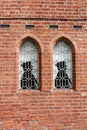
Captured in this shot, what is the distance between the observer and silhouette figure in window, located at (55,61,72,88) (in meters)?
8.75

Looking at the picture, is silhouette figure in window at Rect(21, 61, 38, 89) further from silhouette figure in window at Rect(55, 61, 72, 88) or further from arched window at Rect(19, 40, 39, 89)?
silhouette figure in window at Rect(55, 61, 72, 88)

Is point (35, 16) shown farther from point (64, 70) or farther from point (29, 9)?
point (64, 70)

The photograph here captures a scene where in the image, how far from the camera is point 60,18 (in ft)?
28.5

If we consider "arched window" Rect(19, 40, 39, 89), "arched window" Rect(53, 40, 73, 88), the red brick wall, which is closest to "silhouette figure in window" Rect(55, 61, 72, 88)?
"arched window" Rect(53, 40, 73, 88)

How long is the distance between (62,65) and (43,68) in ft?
1.45

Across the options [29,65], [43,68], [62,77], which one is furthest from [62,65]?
[29,65]


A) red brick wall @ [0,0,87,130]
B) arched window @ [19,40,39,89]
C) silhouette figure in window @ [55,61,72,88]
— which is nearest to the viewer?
red brick wall @ [0,0,87,130]

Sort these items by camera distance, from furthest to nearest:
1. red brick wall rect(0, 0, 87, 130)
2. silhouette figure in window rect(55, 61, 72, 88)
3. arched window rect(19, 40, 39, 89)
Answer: silhouette figure in window rect(55, 61, 72, 88) < arched window rect(19, 40, 39, 89) < red brick wall rect(0, 0, 87, 130)

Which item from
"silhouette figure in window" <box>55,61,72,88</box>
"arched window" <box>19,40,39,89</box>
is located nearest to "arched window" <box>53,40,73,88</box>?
"silhouette figure in window" <box>55,61,72,88</box>

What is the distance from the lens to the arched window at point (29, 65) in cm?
865

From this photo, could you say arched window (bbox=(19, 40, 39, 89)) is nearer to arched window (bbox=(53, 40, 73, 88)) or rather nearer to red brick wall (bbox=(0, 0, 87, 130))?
red brick wall (bbox=(0, 0, 87, 130))

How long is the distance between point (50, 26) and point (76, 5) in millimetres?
733

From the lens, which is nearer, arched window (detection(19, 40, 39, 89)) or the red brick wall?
the red brick wall

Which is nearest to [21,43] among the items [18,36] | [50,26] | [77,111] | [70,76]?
[18,36]
